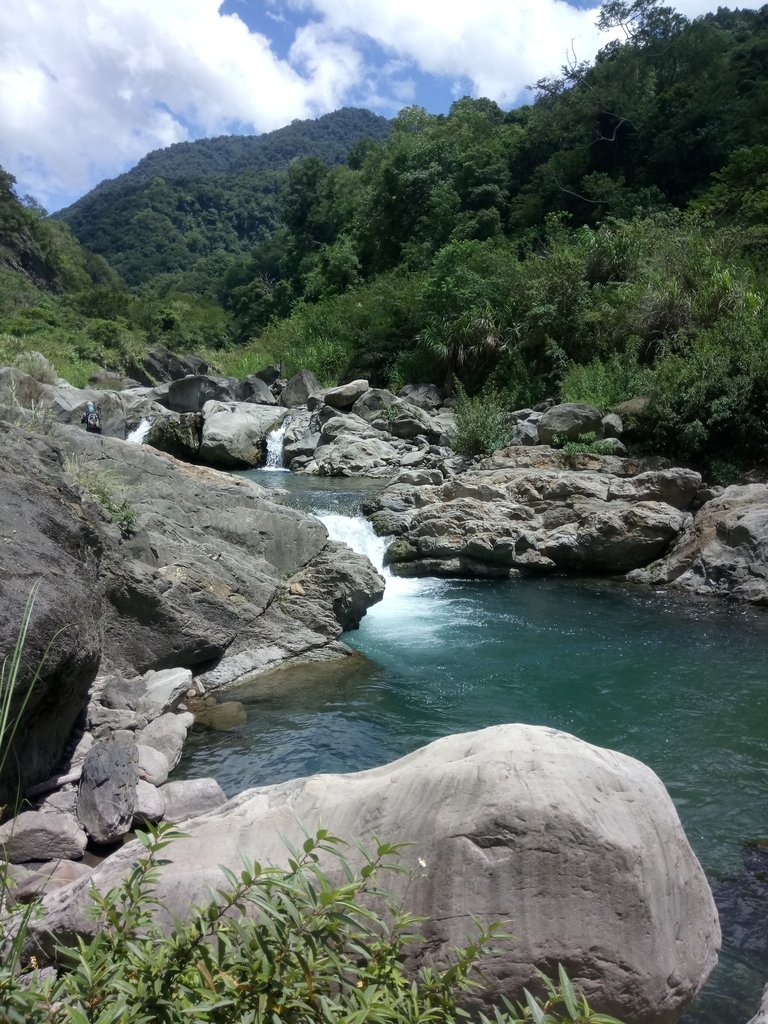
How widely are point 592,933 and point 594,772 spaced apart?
0.57 m

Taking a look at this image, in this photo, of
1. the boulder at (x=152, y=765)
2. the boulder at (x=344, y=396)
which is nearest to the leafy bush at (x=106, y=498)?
the boulder at (x=152, y=765)

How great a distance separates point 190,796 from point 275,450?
16746 mm

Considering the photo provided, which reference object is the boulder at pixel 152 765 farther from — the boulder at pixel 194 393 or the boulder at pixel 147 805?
the boulder at pixel 194 393

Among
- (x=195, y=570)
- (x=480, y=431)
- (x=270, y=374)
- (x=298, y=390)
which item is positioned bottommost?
(x=195, y=570)

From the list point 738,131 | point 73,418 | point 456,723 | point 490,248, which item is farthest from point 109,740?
point 738,131

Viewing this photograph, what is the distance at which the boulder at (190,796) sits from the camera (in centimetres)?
552

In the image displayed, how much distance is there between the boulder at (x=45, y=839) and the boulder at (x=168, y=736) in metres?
1.28

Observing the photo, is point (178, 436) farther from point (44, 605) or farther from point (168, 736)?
point (44, 605)

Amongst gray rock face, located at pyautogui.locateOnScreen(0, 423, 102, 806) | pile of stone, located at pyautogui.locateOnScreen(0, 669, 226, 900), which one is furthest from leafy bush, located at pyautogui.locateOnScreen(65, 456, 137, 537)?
pile of stone, located at pyautogui.locateOnScreen(0, 669, 226, 900)

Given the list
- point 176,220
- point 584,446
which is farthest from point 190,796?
point 176,220

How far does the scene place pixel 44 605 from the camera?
17.1ft

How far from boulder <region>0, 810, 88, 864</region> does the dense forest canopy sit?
13.3m

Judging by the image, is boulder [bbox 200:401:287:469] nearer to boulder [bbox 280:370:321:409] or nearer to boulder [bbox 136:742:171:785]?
boulder [bbox 280:370:321:409]

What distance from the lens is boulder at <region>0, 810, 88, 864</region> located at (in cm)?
486
